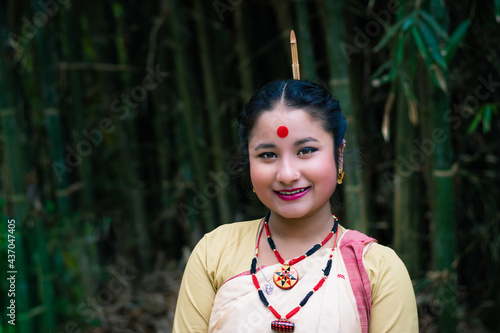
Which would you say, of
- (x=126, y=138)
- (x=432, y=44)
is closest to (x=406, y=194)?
(x=432, y=44)

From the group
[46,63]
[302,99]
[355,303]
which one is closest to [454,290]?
[355,303]

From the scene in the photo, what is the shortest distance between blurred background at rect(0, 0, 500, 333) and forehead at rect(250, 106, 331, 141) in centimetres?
59

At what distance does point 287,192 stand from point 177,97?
5.34 ft

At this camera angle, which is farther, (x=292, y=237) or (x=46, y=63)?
(x=46, y=63)

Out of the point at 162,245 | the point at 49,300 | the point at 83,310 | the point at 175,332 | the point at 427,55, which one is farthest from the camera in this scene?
the point at 162,245

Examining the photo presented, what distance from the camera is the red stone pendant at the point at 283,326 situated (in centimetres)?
108

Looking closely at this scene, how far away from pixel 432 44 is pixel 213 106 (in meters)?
1.10

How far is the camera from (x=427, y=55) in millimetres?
1613

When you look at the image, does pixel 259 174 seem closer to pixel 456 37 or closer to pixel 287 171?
pixel 287 171

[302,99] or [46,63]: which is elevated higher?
[46,63]

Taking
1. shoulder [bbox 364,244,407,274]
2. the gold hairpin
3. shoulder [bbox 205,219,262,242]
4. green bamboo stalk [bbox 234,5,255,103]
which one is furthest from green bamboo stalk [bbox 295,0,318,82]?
shoulder [bbox 364,244,407,274]

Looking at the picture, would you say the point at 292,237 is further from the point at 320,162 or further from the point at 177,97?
the point at 177,97

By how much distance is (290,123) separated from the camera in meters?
1.13

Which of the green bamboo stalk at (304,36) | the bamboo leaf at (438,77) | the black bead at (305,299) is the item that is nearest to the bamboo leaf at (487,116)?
the bamboo leaf at (438,77)
